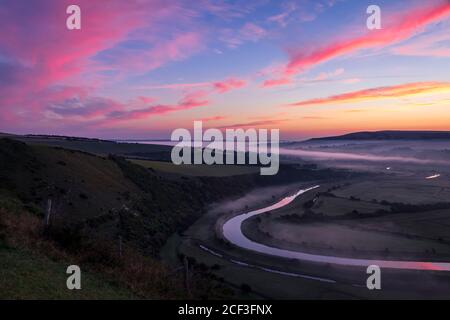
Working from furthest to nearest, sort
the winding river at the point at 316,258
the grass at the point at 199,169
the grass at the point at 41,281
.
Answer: the grass at the point at 199,169, the winding river at the point at 316,258, the grass at the point at 41,281

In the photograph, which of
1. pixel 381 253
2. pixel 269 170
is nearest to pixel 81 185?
pixel 381 253

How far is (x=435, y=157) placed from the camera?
14512cm

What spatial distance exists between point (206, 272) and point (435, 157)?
137 metres

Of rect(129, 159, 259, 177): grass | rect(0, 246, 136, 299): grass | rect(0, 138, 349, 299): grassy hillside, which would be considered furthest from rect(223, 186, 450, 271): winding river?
rect(129, 159, 259, 177): grass

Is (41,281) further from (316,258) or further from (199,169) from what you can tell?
(199,169)

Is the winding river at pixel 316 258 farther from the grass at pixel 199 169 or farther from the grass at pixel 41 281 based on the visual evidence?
the grass at pixel 199 169

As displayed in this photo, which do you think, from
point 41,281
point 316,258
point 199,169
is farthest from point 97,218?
point 199,169

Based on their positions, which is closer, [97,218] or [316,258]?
[316,258]

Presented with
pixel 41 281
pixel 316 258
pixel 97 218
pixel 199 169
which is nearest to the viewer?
pixel 41 281

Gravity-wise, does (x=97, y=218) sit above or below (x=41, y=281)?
below

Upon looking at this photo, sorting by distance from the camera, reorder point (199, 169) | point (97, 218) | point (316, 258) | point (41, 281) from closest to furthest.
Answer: point (41, 281) < point (316, 258) < point (97, 218) < point (199, 169)

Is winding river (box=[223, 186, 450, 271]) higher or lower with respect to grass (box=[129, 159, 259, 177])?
lower

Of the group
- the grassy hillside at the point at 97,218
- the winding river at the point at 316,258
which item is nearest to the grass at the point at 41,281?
the grassy hillside at the point at 97,218

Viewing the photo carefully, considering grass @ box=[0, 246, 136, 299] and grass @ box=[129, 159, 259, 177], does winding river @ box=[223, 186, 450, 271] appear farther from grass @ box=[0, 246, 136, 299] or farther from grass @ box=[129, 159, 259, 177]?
grass @ box=[129, 159, 259, 177]
